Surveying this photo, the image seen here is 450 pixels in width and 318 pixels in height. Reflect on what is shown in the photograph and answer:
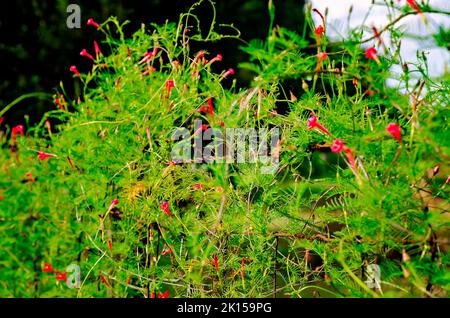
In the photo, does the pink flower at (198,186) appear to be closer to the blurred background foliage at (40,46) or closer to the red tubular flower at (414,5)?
the red tubular flower at (414,5)

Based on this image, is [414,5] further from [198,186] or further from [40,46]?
[40,46]

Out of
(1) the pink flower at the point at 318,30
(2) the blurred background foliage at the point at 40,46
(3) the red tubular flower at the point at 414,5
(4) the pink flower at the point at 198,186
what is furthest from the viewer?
(2) the blurred background foliage at the point at 40,46

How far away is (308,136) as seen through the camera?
1.87 m

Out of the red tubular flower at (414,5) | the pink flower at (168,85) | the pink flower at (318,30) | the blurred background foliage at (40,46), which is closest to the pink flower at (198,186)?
the pink flower at (168,85)

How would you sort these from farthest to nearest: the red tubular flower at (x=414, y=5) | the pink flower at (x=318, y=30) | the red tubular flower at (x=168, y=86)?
the red tubular flower at (x=168, y=86), the pink flower at (x=318, y=30), the red tubular flower at (x=414, y=5)

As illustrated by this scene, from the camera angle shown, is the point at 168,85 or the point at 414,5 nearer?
the point at 414,5

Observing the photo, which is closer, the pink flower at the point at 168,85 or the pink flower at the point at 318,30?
the pink flower at the point at 318,30

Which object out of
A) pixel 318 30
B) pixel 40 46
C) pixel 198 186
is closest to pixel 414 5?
pixel 318 30

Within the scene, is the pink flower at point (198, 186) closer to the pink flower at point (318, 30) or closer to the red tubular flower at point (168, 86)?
the red tubular flower at point (168, 86)

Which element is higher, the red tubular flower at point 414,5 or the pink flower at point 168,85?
the red tubular flower at point 414,5

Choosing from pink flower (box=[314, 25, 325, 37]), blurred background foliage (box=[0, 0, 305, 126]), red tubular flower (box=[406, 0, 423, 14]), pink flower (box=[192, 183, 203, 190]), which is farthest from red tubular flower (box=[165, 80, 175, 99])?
blurred background foliage (box=[0, 0, 305, 126])

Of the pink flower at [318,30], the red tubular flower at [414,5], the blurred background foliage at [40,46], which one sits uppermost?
the red tubular flower at [414,5]
